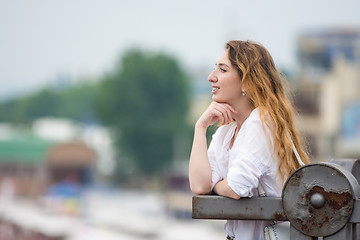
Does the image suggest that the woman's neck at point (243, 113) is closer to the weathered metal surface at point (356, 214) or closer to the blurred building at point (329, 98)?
the weathered metal surface at point (356, 214)

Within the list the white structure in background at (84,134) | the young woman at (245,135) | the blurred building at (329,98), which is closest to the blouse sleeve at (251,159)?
the young woman at (245,135)

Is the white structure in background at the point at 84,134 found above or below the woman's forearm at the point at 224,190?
above

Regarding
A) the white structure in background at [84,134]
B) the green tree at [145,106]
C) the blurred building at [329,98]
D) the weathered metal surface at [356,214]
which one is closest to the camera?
the weathered metal surface at [356,214]

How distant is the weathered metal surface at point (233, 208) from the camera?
5.24 feet

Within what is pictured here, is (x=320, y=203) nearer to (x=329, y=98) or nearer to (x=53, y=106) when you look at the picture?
(x=329, y=98)

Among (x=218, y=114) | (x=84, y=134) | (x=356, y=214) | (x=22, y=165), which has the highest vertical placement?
(x=84, y=134)

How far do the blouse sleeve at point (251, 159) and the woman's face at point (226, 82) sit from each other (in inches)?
5.6

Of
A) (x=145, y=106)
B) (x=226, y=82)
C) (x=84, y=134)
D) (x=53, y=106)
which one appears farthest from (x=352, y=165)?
(x=53, y=106)

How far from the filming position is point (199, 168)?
1854 mm

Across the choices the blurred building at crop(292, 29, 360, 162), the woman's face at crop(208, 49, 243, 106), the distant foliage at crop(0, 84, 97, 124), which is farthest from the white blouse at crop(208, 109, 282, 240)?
the distant foliage at crop(0, 84, 97, 124)

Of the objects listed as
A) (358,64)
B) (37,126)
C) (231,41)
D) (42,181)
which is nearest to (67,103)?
(37,126)

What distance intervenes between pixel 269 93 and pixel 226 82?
0.44 ft

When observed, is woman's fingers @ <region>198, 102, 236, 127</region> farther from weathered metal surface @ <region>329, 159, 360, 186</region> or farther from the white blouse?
weathered metal surface @ <region>329, 159, 360, 186</region>

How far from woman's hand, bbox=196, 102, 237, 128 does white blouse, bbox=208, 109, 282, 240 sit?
0.10m
